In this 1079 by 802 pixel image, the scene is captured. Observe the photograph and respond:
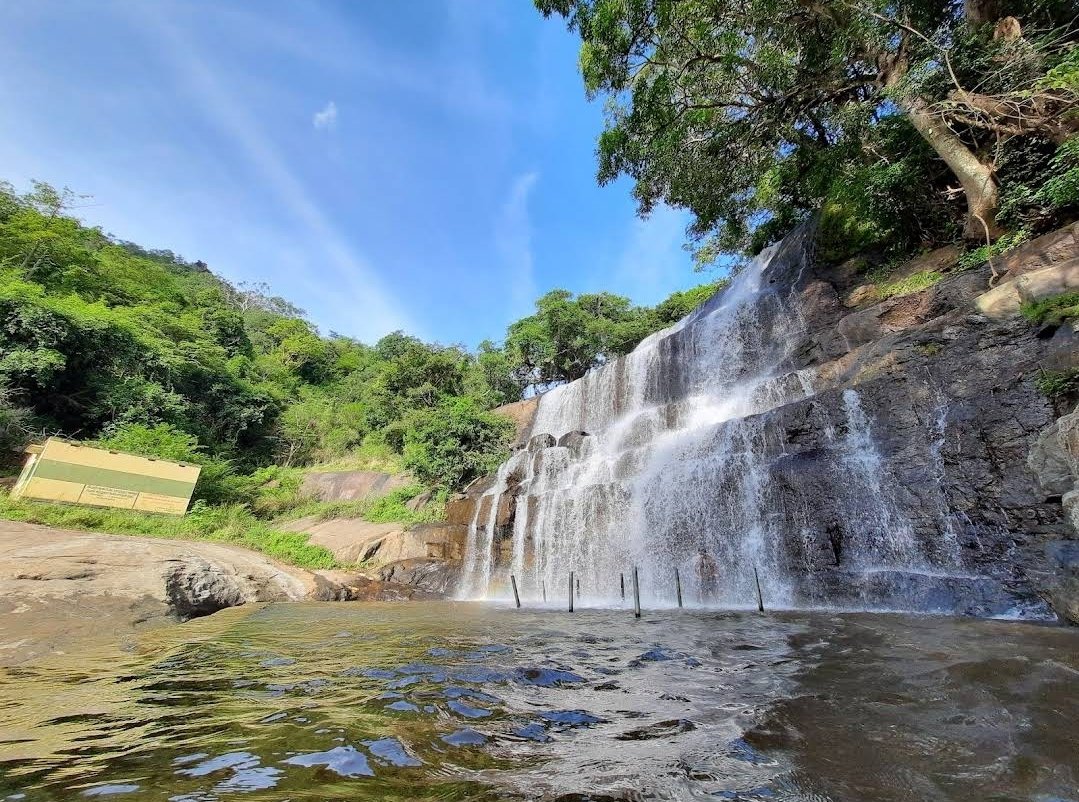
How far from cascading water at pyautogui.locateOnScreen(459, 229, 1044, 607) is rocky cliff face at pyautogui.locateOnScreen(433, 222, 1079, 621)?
6cm

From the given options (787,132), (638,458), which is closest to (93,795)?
(638,458)

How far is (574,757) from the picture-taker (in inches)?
96.1

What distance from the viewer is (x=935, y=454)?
27.5 feet

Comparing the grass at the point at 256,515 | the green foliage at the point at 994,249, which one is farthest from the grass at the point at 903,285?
the grass at the point at 256,515

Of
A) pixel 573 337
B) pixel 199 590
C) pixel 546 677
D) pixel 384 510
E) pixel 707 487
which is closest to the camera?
pixel 546 677

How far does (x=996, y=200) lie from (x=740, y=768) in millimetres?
13896

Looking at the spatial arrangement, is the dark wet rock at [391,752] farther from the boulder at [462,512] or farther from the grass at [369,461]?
the grass at [369,461]

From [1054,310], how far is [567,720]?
10.2m

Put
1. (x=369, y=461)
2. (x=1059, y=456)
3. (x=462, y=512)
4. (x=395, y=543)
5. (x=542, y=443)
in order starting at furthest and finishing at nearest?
(x=369, y=461)
(x=542, y=443)
(x=395, y=543)
(x=462, y=512)
(x=1059, y=456)

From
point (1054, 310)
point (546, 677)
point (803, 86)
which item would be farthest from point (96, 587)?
point (803, 86)

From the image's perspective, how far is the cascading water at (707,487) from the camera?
9070 millimetres

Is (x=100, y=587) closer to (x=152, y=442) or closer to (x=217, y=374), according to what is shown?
(x=152, y=442)

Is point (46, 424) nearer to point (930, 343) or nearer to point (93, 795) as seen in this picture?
point (93, 795)

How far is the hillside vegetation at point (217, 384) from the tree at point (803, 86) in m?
13.2
